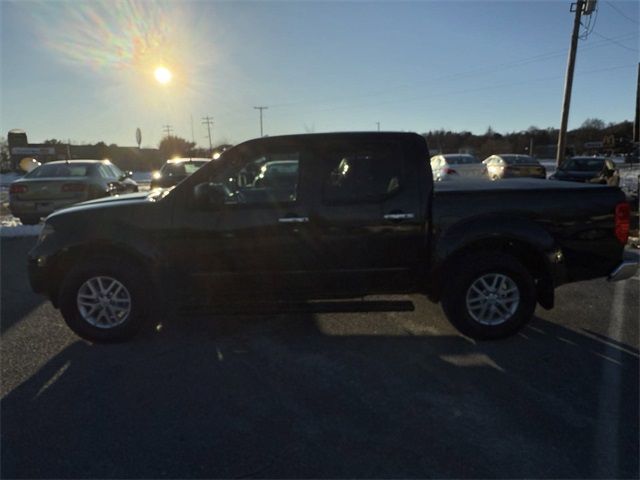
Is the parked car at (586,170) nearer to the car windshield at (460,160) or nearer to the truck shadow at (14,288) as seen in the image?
the car windshield at (460,160)

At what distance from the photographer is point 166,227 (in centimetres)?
416

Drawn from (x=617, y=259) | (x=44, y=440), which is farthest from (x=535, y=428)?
(x=44, y=440)

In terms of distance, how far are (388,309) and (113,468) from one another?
253 centimetres

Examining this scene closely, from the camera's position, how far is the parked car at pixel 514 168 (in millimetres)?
19906

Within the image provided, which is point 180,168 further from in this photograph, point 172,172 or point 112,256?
point 112,256

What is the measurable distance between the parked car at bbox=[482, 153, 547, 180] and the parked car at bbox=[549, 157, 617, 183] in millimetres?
848

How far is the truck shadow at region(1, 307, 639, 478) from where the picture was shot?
8.56ft

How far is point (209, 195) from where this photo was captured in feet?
13.4

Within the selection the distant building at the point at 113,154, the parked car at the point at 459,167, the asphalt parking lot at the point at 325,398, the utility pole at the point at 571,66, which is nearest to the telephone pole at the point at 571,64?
the utility pole at the point at 571,66

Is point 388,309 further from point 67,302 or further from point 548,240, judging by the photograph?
point 67,302

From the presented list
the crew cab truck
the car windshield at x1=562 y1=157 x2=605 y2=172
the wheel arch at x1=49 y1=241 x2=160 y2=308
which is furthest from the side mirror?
the car windshield at x1=562 y1=157 x2=605 y2=172

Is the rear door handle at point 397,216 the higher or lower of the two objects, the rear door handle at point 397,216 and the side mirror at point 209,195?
the lower

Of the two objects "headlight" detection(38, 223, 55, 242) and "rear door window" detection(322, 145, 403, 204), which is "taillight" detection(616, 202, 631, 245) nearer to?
"rear door window" detection(322, 145, 403, 204)

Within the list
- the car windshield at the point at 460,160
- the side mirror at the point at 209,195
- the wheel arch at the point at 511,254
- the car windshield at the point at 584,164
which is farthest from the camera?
the car windshield at the point at 460,160
